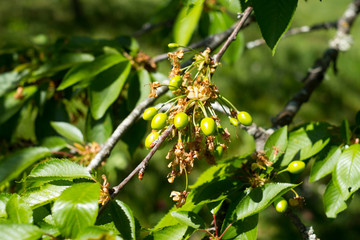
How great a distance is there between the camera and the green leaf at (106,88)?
4.83ft

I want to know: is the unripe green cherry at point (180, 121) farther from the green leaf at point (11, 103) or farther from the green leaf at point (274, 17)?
the green leaf at point (11, 103)

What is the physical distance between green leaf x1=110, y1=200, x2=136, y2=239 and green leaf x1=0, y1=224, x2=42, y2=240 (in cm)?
20

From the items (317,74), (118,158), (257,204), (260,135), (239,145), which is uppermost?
(257,204)

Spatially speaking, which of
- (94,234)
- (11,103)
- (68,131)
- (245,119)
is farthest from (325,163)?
(11,103)

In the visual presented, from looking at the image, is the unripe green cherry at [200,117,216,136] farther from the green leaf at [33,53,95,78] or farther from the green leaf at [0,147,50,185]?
the green leaf at [33,53,95,78]

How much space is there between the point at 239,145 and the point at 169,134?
3.18 m

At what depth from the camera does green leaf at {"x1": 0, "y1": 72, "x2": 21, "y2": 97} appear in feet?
5.70

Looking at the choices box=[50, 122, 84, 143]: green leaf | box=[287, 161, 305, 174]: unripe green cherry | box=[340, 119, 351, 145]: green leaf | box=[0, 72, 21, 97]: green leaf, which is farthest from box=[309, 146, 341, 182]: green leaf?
box=[0, 72, 21, 97]: green leaf

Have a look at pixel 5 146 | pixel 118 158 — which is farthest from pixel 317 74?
pixel 5 146

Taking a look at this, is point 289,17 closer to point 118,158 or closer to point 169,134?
point 169,134

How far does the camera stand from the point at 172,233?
96cm

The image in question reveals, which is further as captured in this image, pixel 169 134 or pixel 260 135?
pixel 260 135

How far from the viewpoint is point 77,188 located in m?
0.83

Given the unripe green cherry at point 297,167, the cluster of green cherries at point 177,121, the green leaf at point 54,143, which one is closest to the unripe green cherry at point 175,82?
the cluster of green cherries at point 177,121
